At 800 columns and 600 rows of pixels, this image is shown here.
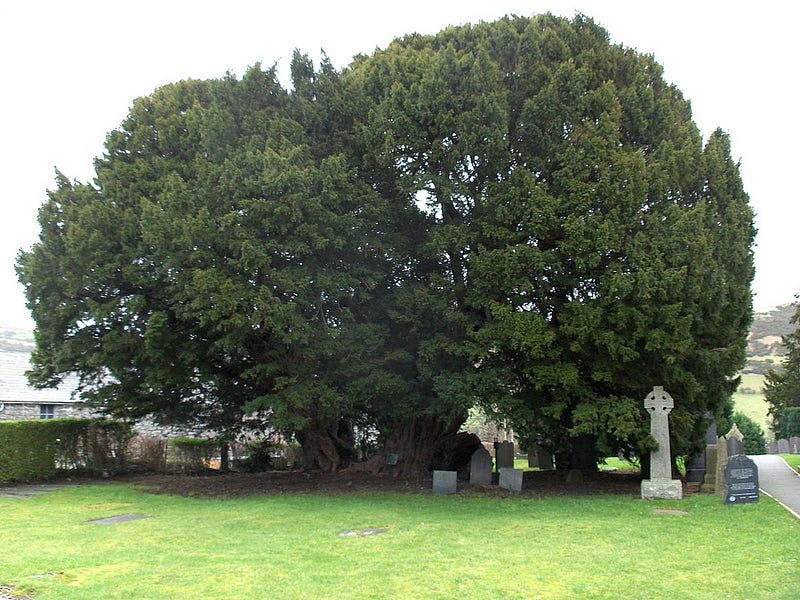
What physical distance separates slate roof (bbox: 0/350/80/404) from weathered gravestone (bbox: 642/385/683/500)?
67.7ft

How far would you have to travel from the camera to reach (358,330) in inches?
641

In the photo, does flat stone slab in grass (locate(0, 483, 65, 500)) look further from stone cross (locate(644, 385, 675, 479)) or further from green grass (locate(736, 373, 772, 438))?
green grass (locate(736, 373, 772, 438))

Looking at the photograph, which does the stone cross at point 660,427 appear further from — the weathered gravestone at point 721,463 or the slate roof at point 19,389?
the slate roof at point 19,389

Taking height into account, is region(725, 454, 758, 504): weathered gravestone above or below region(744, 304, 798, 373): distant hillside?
below

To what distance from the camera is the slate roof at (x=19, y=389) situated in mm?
25734

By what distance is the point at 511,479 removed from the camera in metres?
17.2

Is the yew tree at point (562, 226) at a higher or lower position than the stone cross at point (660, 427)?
higher

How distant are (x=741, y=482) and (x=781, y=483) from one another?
17.9ft

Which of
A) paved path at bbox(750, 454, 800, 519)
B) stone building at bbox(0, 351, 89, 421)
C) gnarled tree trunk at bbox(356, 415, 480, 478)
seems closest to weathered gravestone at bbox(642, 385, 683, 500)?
paved path at bbox(750, 454, 800, 519)

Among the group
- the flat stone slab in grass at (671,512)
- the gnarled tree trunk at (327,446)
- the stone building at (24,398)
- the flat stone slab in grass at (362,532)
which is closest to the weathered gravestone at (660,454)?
the flat stone slab in grass at (671,512)

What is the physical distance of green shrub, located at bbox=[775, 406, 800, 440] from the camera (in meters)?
39.7

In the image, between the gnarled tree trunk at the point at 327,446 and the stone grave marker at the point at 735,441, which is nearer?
the stone grave marker at the point at 735,441

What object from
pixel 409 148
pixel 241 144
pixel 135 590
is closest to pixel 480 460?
pixel 409 148

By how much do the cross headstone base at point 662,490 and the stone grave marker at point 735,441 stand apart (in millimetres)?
2202
